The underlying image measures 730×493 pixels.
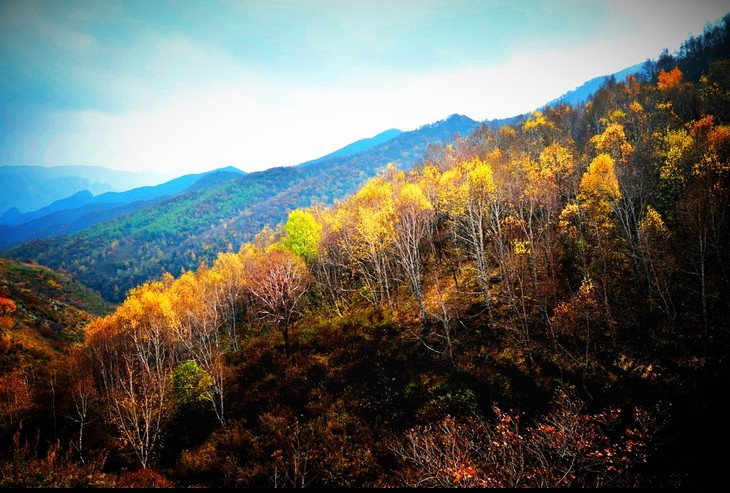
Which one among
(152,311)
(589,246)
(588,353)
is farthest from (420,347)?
(152,311)

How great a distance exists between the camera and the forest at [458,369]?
18.1 m

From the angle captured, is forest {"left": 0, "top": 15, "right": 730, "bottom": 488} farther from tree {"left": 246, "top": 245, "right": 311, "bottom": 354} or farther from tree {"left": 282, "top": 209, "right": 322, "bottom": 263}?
tree {"left": 282, "top": 209, "right": 322, "bottom": 263}

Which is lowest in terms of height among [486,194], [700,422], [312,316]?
[700,422]

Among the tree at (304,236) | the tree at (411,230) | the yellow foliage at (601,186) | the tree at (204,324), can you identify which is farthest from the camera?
the tree at (304,236)

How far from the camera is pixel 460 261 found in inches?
1801

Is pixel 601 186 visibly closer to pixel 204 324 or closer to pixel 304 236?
pixel 304 236

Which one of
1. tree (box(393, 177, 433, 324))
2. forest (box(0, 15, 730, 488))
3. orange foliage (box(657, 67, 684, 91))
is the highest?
orange foliage (box(657, 67, 684, 91))

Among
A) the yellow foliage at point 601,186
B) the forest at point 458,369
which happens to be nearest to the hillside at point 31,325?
the forest at point 458,369

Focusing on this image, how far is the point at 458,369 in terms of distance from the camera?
2953 centimetres

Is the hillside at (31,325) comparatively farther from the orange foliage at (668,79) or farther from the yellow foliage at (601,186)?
the orange foliage at (668,79)

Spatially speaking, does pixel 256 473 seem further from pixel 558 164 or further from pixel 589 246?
pixel 558 164

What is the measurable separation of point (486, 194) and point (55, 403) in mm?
51197

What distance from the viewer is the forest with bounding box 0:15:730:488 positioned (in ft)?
59.3

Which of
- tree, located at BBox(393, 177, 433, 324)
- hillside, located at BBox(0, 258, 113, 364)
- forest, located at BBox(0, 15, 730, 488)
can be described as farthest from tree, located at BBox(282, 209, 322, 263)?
hillside, located at BBox(0, 258, 113, 364)
